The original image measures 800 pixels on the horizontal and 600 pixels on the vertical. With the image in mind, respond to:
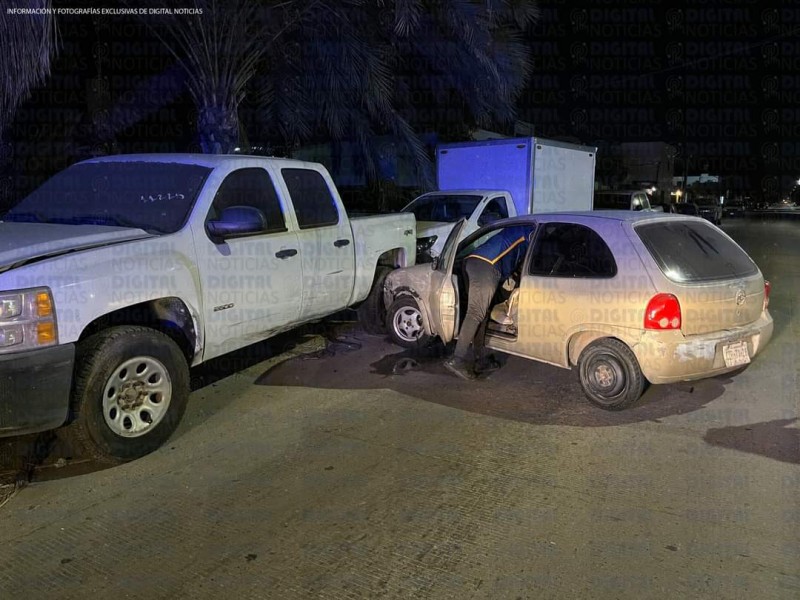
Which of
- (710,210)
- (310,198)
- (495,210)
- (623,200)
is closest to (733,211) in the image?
(710,210)

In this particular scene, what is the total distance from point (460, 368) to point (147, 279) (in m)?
2.85

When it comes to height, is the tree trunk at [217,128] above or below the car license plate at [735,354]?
Answer: above

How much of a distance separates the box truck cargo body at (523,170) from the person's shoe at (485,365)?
226 inches

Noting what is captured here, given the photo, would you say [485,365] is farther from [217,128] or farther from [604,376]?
[217,128]

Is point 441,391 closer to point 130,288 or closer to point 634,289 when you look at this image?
point 634,289

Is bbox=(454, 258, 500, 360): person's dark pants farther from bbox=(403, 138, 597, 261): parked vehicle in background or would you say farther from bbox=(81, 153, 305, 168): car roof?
bbox=(403, 138, 597, 261): parked vehicle in background

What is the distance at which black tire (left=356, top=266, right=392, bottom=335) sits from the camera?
759cm

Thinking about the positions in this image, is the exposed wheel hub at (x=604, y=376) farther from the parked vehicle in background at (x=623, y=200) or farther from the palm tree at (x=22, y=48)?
the parked vehicle in background at (x=623, y=200)

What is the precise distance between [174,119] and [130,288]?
11301 mm

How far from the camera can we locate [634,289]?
4988 millimetres

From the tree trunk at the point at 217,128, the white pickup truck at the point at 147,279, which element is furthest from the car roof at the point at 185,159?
the tree trunk at the point at 217,128

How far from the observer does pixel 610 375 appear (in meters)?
5.22

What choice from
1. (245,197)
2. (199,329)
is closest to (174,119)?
(245,197)

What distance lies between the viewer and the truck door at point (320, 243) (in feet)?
19.8
